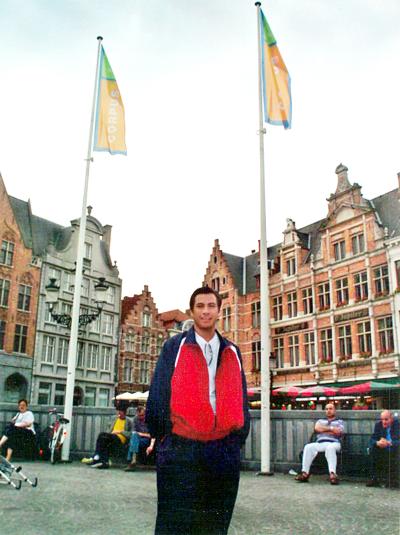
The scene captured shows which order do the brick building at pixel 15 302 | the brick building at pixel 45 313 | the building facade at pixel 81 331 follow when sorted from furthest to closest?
the building facade at pixel 81 331, the brick building at pixel 45 313, the brick building at pixel 15 302

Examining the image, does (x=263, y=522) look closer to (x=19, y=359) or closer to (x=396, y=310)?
(x=396, y=310)

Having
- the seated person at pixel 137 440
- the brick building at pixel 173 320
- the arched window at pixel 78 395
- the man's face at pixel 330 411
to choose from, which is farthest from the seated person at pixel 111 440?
the brick building at pixel 173 320

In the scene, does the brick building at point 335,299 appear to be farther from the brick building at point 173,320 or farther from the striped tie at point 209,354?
the striped tie at point 209,354

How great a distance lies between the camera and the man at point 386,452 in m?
8.39

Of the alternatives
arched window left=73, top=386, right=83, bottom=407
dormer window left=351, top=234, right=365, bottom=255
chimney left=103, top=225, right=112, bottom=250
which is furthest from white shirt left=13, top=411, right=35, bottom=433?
chimney left=103, top=225, right=112, bottom=250

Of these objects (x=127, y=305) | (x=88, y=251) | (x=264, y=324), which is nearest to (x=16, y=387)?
(x=88, y=251)

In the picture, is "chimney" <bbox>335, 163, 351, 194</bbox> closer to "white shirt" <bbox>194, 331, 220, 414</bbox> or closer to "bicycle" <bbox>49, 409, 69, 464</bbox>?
"bicycle" <bbox>49, 409, 69, 464</bbox>

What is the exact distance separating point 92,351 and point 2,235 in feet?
36.2

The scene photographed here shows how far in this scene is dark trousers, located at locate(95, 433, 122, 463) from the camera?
10.6 meters

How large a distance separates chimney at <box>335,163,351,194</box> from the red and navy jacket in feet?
100

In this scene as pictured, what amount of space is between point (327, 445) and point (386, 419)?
3.45 ft

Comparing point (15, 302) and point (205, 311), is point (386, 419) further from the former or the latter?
point (15, 302)

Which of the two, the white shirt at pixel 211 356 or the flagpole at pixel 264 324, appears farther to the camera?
the flagpole at pixel 264 324

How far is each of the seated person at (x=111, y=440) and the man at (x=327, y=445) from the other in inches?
150
